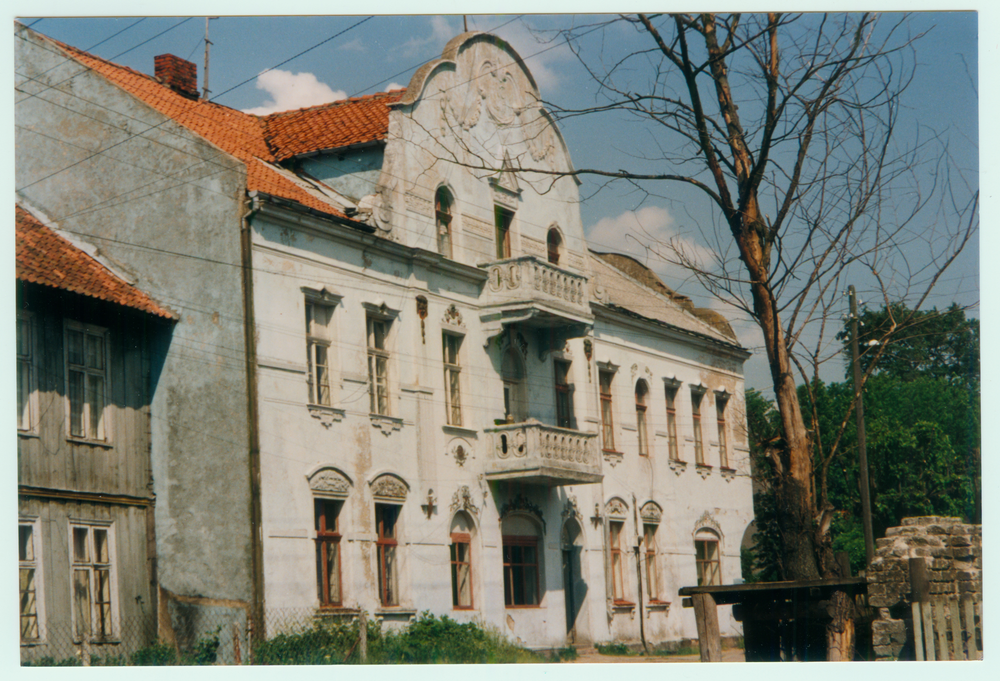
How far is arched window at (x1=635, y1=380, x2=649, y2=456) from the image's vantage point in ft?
96.5

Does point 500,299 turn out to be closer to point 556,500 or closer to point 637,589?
point 556,500

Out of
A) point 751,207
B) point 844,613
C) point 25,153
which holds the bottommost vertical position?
point 844,613

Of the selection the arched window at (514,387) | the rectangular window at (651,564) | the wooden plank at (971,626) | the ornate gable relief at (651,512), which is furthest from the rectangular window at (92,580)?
the rectangular window at (651,564)

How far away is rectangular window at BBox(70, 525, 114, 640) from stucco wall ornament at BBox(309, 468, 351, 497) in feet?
10.8

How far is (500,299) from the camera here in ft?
81.5

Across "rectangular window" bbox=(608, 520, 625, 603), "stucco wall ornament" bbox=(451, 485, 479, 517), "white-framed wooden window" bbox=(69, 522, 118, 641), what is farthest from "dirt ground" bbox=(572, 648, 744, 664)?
"white-framed wooden window" bbox=(69, 522, 118, 641)

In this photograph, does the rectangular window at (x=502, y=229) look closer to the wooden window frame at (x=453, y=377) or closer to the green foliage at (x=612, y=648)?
the wooden window frame at (x=453, y=377)

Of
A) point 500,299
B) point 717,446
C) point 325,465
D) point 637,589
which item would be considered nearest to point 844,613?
point 325,465

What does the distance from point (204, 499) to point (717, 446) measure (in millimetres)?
16410

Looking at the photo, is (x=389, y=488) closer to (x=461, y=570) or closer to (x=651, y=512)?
(x=461, y=570)

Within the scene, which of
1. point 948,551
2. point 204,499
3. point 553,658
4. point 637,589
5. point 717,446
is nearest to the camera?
point 948,551

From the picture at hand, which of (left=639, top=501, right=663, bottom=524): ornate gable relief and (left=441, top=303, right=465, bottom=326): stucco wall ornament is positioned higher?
(left=441, top=303, right=465, bottom=326): stucco wall ornament

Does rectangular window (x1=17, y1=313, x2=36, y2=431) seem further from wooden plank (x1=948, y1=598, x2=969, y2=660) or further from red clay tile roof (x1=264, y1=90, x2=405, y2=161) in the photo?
wooden plank (x1=948, y1=598, x2=969, y2=660)

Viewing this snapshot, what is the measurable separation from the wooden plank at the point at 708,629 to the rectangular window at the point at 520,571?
385 inches
